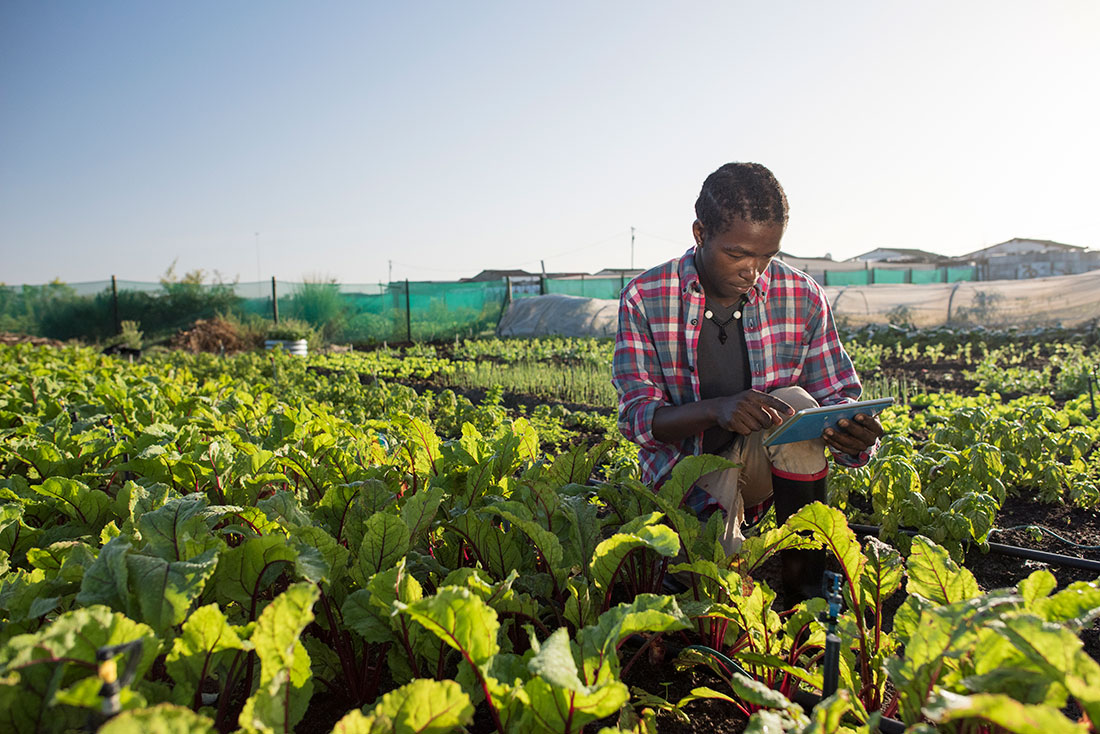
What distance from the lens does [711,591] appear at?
5.35 feet

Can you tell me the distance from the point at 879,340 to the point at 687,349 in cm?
1097

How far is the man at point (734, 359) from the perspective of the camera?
2109mm

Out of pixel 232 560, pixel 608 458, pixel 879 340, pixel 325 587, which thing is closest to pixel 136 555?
pixel 232 560

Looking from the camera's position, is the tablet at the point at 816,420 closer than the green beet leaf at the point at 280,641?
No

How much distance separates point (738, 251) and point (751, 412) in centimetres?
53

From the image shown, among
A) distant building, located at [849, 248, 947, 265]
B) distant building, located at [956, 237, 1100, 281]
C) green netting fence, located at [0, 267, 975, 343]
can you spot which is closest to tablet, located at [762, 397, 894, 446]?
green netting fence, located at [0, 267, 975, 343]

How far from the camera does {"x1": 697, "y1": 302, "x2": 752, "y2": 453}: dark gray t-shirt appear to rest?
253cm

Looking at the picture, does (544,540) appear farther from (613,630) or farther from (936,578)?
(936,578)

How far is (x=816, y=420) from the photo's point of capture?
1956 mm

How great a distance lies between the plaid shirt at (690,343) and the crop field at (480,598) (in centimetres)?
38

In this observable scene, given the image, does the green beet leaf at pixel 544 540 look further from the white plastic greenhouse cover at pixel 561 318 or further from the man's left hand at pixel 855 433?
the white plastic greenhouse cover at pixel 561 318

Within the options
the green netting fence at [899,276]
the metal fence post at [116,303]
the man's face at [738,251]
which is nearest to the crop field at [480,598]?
the man's face at [738,251]

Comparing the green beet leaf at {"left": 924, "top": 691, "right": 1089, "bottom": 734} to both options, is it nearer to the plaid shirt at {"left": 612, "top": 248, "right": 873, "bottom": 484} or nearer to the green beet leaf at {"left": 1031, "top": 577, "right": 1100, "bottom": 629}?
the green beet leaf at {"left": 1031, "top": 577, "right": 1100, "bottom": 629}

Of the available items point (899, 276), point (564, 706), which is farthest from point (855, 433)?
point (899, 276)
